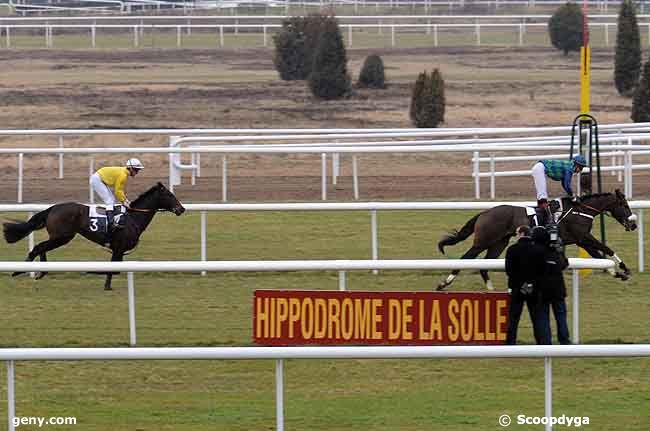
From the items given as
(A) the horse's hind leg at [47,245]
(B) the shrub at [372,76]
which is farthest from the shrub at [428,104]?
(A) the horse's hind leg at [47,245]

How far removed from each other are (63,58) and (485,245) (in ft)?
68.6

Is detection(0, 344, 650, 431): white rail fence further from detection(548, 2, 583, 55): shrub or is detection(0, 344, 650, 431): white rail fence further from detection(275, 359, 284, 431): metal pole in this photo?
detection(548, 2, 583, 55): shrub

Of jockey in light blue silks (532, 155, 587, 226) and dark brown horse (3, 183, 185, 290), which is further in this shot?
dark brown horse (3, 183, 185, 290)

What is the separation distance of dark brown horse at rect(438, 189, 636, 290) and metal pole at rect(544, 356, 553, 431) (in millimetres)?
4124

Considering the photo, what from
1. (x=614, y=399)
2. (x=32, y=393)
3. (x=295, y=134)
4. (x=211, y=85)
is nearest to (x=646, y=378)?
(x=614, y=399)

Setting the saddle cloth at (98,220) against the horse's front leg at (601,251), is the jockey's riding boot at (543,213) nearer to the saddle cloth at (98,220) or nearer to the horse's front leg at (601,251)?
the horse's front leg at (601,251)

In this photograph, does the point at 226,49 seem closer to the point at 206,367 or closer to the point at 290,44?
the point at 290,44

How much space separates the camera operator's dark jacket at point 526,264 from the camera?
7250 mm

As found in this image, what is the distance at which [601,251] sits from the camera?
32.2 ft

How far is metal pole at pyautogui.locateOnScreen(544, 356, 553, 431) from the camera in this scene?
203 inches

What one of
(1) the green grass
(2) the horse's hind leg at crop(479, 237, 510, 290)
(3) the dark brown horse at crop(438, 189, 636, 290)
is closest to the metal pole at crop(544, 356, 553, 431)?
(1) the green grass

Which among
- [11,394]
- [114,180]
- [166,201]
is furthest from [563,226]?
[11,394]

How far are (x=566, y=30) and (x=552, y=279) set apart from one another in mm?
24164

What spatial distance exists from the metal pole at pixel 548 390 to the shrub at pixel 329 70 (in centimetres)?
1841
